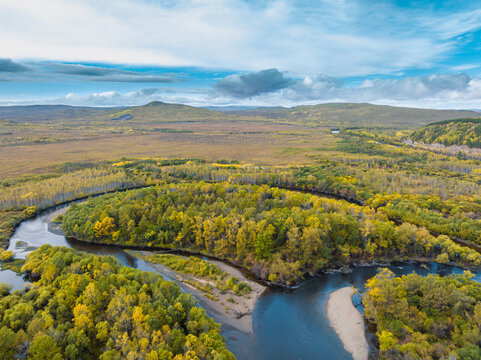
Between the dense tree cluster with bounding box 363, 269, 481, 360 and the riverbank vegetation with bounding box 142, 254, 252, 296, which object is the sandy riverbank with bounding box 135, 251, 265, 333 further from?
the dense tree cluster with bounding box 363, 269, 481, 360

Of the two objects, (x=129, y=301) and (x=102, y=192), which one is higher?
(x=129, y=301)

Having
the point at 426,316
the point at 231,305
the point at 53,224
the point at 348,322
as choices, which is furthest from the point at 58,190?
the point at 426,316

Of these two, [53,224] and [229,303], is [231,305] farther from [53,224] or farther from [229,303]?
[53,224]

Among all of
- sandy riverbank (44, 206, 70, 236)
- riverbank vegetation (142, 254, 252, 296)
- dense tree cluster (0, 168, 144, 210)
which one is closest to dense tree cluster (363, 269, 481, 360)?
riverbank vegetation (142, 254, 252, 296)

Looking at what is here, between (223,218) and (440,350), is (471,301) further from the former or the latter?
(223,218)

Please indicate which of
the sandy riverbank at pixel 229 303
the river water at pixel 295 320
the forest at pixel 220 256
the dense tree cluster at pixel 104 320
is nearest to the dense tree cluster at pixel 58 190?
the forest at pixel 220 256

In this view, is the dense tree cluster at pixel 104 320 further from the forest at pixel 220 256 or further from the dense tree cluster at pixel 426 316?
the dense tree cluster at pixel 426 316

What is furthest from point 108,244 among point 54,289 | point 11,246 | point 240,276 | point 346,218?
point 346,218
